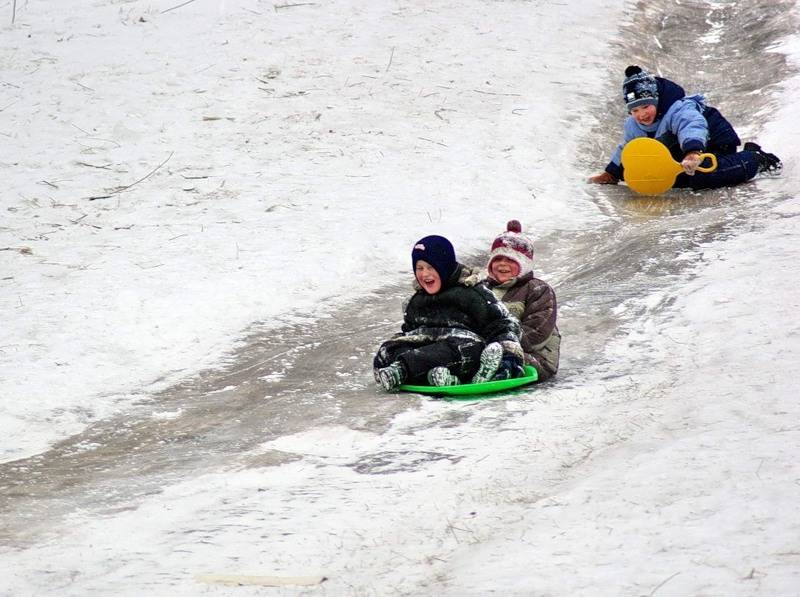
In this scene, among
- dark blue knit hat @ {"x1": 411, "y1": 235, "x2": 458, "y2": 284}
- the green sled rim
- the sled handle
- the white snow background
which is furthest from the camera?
the sled handle

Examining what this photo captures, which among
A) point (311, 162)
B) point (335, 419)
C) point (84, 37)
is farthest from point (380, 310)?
point (84, 37)

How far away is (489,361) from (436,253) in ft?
2.56

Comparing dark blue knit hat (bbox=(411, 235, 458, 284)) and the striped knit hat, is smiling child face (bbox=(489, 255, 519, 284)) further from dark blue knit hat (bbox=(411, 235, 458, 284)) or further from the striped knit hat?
dark blue knit hat (bbox=(411, 235, 458, 284))

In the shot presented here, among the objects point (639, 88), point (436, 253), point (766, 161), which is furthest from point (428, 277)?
point (766, 161)

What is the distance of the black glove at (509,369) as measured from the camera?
6.47 m

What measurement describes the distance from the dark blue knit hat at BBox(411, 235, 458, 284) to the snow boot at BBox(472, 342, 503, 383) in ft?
1.97

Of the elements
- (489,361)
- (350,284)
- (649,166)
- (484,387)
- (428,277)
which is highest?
(649,166)

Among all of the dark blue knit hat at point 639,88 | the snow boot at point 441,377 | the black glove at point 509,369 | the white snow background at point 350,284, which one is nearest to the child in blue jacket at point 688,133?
the dark blue knit hat at point 639,88

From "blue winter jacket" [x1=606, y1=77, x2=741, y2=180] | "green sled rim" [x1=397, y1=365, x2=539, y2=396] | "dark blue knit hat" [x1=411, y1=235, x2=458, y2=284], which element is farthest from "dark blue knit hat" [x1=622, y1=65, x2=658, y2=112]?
"green sled rim" [x1=397, y1=365, x2=539, y2=396]

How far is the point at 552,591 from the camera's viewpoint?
11.7ft

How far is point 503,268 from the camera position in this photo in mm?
7094

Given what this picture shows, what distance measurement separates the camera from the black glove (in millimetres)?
6469

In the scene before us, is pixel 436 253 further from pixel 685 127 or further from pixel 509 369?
pixel 685 127

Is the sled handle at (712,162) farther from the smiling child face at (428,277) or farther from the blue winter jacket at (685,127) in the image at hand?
Answer: the smiling child face at (428,277)
